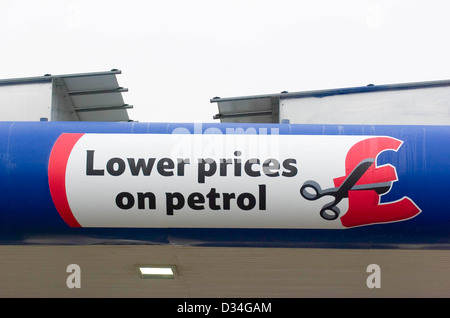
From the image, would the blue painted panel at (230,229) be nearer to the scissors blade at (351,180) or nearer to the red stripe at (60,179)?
the red stripe at (60,179)

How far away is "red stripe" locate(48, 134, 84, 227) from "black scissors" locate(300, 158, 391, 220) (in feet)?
7.81

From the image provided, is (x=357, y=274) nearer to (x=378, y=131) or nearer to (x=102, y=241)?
(x=378, y=131)

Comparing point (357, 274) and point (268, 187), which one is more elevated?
point (268, 187)

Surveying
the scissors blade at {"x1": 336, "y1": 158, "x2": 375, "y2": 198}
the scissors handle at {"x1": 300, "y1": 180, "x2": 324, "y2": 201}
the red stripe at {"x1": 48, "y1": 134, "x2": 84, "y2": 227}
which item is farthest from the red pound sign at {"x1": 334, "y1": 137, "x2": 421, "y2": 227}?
the red stripe at {"x1": 48, "y1": 134, "x2": 84, "y2": 227}

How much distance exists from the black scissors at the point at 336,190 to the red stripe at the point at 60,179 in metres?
2.38

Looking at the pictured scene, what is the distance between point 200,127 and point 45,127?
5.35ft

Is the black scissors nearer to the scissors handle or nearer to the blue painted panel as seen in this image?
the scissors handle

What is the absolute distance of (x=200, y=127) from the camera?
7.24 m

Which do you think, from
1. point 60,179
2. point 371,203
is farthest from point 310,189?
point 60,179

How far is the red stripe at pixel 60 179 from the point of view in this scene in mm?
6922

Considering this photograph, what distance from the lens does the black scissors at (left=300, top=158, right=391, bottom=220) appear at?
22.6 feet

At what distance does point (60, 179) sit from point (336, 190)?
278 cm

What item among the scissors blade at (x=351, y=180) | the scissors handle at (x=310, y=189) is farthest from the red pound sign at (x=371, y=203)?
the scissors handle at (x=310, y=189)

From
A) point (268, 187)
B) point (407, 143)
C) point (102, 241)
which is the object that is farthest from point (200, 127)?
point (407, 143)
